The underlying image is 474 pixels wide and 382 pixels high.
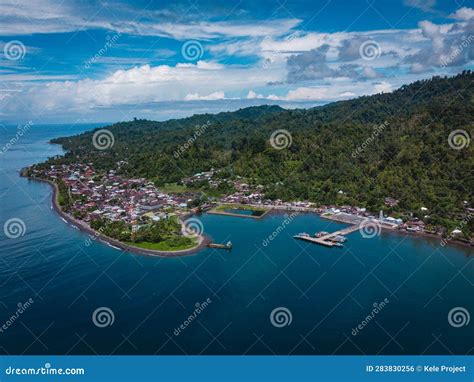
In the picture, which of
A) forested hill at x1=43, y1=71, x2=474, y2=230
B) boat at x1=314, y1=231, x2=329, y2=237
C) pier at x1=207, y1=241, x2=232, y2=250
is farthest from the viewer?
forested hill at x1=43, y1=71, x2=474, y2=230

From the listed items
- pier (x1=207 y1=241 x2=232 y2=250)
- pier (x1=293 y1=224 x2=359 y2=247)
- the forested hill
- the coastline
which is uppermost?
the forested hill

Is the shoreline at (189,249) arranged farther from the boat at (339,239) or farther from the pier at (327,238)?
the boat at (339,239)

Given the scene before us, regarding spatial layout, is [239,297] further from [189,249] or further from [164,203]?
[164,203]

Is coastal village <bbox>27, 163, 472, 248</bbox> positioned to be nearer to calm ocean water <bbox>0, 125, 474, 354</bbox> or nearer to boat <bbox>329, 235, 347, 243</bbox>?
calm ocean water <bbox>0, 125, 474, 354</bbox>

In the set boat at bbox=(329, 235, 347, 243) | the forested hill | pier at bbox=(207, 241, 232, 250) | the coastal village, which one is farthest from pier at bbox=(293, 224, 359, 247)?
the forested hill

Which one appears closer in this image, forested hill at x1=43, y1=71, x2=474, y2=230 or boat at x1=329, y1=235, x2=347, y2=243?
boat at x1=329, y1=235, x2=347, y2=243
